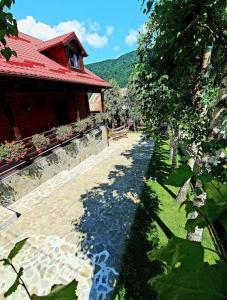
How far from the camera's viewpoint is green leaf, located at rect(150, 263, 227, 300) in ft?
1.64

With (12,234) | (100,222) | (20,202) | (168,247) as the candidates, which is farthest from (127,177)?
(168,247)

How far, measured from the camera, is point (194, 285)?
1.67ft

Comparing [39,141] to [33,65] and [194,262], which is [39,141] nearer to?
[33,65]

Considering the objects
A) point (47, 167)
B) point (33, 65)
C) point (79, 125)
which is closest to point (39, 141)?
point (47, 167)

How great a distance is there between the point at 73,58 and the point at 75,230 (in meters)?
13.3

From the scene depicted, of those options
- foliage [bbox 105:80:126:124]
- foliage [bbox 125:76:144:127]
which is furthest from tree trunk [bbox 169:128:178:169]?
foliage [bbox 105:80:126:124]

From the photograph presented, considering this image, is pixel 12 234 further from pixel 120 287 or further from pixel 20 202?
pixel 120 287

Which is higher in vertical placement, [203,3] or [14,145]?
[203,3]

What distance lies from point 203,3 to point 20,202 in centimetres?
840

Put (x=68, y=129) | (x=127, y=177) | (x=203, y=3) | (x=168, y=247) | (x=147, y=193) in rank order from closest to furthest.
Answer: (x=168, y=247)
(x=203, y=3)
(x=147, y=193)
(x=127, y=177)
(x=68, y=129)

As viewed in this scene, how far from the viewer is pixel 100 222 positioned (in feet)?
22.2

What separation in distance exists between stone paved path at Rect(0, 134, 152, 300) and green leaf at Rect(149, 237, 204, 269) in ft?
14.7

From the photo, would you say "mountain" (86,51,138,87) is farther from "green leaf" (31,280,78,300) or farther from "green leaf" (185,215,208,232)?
"green leaf" (31,280,78,300)

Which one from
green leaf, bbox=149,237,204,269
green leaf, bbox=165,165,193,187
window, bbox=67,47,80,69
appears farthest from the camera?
window, bbox=67,47,80,69
